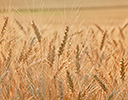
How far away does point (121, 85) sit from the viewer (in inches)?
43.4

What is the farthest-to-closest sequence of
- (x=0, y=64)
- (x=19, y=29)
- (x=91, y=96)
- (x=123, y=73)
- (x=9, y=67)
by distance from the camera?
(x=19, y=29)
(x=0, y=64)
(x=9, y=67)
(x=91, y=96)
(x=123, y=73)

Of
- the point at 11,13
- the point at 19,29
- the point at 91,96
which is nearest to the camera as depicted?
the point at 91,96

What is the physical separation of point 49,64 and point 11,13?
24.2 inches

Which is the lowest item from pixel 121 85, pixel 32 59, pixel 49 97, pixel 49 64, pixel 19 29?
pixel 121 85

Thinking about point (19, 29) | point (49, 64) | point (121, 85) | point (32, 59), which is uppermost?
point (19, 29)

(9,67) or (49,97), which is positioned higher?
(9,67)

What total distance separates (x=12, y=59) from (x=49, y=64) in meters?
0.23

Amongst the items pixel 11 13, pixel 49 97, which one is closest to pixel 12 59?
pixel 49 97

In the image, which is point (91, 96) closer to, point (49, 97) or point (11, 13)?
point (49, 97)

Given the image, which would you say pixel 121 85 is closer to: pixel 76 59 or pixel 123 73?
pixel 123 73

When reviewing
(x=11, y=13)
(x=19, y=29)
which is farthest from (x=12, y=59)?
(x=19, y=29)

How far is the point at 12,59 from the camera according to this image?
4.45ft

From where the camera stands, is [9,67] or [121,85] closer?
[121,85]

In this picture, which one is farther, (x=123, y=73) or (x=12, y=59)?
(x=12, y=59)
